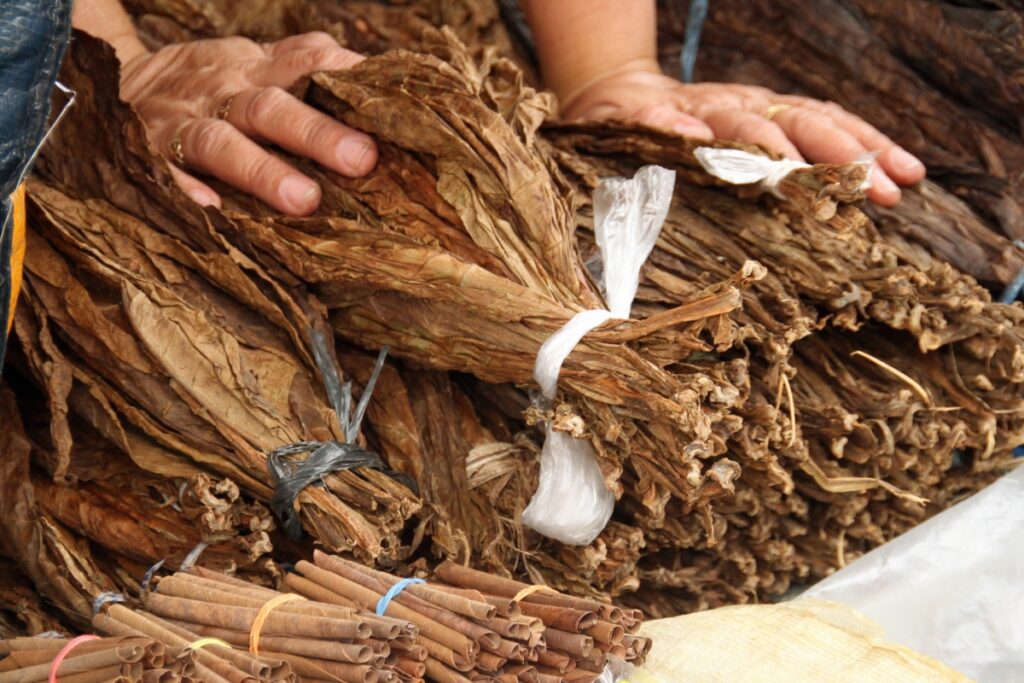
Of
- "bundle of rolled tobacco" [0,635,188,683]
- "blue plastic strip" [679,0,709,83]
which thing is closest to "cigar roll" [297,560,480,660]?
"bundle of rolled tobacco" [0,635,188,683]

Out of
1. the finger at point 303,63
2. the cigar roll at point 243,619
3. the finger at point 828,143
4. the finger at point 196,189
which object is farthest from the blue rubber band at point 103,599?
the finger at point 828,143

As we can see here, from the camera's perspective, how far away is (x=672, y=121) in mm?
2166

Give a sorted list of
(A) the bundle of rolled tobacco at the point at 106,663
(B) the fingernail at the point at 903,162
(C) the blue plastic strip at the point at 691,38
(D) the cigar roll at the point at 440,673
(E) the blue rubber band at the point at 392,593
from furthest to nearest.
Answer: (C) the blue plastic strip at the point at 691,38
(B) the fingernail at the point at 903,162
(E) the blue rubber band at the point at 392,593
(D) the cigar roll at the point at 440,673
(A) the bundle of rolled tobacco at the point at 106,663

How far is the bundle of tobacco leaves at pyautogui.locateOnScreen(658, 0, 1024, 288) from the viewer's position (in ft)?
7.20

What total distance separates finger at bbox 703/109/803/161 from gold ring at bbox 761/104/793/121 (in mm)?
32

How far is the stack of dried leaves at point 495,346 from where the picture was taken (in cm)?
156

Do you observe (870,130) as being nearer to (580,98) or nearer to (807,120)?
(807,120)

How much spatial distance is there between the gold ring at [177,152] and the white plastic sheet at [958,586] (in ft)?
4.29

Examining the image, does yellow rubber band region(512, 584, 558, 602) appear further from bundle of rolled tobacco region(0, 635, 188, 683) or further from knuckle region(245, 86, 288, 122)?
knuckle region(245, 86, 288, 122)

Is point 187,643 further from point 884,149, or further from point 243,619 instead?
point 884,149

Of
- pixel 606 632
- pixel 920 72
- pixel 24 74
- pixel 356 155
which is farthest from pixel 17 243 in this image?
pixel 920 72

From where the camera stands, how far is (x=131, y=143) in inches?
72.7

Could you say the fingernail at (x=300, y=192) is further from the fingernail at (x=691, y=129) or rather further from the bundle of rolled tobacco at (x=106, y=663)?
the bundle of rolled tobacco at (x=106, y=663)

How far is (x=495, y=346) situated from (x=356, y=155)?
454 mm
